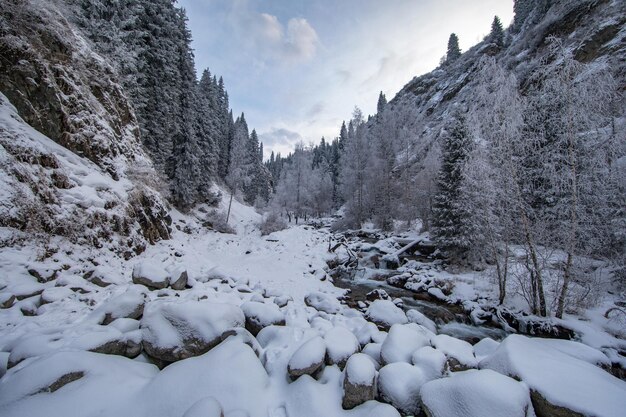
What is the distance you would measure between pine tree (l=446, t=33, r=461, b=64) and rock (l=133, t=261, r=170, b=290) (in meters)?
76.0

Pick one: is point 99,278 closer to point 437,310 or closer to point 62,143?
point 62,143

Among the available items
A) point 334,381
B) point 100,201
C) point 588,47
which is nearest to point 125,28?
point 100,201

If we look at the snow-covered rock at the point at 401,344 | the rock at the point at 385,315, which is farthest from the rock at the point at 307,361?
the rock at the point at 385,315

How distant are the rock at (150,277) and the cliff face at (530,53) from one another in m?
12.0

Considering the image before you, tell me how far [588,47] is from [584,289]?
27.6m

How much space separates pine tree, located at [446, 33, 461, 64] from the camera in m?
61.4

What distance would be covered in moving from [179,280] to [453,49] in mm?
78963

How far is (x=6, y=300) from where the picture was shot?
4.49 m

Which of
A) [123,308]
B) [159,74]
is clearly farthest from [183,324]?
[159,74]

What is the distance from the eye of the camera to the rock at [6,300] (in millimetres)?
4438

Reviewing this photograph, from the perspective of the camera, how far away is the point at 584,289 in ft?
26.4

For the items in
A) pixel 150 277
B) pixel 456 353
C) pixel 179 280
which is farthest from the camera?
pixel 179 280

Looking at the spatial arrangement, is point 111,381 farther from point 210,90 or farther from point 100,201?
point 210,90

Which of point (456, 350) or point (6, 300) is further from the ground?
point (6, 300)
